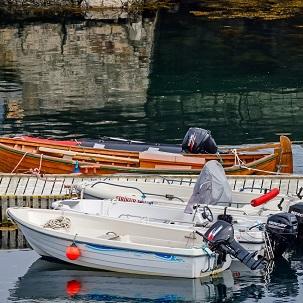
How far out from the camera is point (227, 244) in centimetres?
2545

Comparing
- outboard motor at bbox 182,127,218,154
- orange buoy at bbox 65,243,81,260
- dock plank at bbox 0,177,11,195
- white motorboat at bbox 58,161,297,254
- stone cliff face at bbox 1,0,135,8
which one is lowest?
orange buoy at bbox 65,243,81,260

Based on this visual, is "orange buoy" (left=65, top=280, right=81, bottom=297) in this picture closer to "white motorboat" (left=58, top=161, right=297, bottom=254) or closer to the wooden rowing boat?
"white motorboat" (left=58, top=161, right=297, bottom=254)

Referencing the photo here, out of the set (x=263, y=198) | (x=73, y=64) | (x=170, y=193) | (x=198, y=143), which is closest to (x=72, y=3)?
(x=73, y=64)

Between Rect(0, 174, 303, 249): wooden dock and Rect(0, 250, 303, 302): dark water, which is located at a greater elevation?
Rect(0, 174, 303, 249): wooden dock

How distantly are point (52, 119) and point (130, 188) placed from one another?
47.3 feet

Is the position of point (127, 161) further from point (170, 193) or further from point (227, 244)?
point (227, 244)

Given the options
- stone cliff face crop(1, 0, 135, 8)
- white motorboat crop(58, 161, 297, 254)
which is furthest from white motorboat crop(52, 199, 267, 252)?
stone cliff face crop(1, 0, 135, 8)

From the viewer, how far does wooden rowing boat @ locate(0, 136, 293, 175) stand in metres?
32.1

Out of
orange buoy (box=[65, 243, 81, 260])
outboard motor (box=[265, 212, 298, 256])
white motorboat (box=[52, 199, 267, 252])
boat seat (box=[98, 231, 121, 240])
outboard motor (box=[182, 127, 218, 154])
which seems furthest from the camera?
outboard motor (box=[182, 127, 218, 154])

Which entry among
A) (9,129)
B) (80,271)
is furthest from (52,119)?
(80,271)

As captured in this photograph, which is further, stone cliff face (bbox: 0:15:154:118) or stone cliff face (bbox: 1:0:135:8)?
stone cliff face (bbox: 1:0:135:8)

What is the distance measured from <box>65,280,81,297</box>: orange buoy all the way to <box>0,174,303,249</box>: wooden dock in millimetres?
3408

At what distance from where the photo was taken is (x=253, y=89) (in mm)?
49719

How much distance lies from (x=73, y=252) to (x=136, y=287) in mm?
1614
